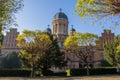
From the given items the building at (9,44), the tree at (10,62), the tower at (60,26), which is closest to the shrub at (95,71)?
the tree at (10,62)

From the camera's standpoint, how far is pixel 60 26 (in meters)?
63.5

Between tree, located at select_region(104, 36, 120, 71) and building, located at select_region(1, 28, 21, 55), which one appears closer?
tree, located at select_region(104, 36, 120, 71)

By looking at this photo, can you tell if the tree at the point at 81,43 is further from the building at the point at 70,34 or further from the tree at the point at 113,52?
the building at the point at 70,34

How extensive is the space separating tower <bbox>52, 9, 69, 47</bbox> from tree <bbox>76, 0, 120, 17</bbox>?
49.6 meters

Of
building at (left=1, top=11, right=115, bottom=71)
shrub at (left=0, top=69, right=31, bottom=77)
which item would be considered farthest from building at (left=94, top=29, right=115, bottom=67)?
shrub at (left=0, top=69, right=31, bottom=77)

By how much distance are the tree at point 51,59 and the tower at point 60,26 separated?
21.5m

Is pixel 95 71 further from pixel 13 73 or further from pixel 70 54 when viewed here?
pixel 70 54

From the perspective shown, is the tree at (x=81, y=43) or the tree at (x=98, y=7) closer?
the tree at (x=98, y=7)

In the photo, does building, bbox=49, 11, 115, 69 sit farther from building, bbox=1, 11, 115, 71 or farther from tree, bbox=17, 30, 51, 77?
tree, bbox=17, 30, 51, 77

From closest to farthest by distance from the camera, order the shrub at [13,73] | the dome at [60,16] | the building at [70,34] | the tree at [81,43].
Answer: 1. the tree at [81,43]
2. the shrub at [13,73]
3. the building at [70,34]
4. the dome at [60,16]

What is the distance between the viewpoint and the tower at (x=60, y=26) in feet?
208

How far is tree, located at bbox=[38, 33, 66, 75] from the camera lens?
3759cm

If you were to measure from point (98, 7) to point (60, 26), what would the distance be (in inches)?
1996

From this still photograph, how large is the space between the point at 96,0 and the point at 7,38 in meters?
50.6
